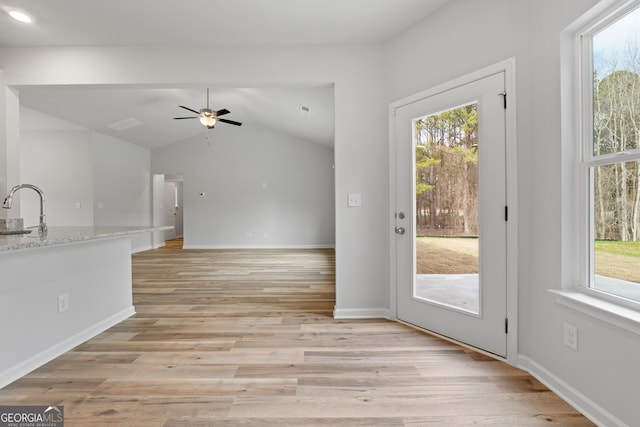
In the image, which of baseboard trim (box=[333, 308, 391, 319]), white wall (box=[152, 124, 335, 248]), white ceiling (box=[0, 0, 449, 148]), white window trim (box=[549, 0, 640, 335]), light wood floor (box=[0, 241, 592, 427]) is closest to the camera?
light wood floor (box=[0, 241, 592, 427])

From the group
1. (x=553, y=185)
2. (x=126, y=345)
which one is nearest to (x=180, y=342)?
(x=126, y=345)

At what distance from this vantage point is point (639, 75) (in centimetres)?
143

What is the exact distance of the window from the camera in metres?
1.47

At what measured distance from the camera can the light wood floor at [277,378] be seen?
159 centimetres

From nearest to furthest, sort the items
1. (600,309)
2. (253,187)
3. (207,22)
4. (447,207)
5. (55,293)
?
(600,309) → (55,293) → (447,207) → (207,22) → (253,187)

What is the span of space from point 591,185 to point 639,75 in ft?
1.82

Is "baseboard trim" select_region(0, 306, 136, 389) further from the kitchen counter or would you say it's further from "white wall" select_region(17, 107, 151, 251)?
"white wall" select_region(17, 107, 151, 251)

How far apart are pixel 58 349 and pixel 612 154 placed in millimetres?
3724

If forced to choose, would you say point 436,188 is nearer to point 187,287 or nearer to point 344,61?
point 344,61

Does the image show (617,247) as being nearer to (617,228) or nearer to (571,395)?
(617,228)

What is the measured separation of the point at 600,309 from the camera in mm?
1486

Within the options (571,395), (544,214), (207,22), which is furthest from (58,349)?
(544,214)

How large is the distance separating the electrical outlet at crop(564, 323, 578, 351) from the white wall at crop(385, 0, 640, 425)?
0.03 m

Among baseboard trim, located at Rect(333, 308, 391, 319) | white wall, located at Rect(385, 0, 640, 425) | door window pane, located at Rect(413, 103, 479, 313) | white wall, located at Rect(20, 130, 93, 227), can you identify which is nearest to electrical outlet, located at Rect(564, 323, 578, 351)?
white wall, located at Rect(385, 0, 640, 425)
